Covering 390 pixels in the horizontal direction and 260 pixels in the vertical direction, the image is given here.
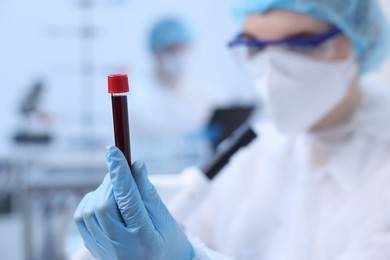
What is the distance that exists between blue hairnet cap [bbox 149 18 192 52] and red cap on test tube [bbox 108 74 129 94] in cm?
239

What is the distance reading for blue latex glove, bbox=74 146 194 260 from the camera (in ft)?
1.91

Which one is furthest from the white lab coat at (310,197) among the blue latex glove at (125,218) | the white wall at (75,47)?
the white wall at (75,47)

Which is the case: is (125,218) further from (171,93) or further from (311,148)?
(171,93)

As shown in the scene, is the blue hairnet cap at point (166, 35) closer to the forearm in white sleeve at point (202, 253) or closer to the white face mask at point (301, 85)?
the white face mask at point (301, 85)

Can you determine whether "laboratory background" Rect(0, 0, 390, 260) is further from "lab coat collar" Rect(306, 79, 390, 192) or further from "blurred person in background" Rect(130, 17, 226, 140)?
"lab coat collar" Rect(306, 79, 390, 192)

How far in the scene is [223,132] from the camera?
6.81 feet

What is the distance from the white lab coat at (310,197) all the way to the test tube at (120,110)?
45 cm

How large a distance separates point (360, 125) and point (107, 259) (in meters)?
0.58

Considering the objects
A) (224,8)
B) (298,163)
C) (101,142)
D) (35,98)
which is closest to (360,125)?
(298,163)

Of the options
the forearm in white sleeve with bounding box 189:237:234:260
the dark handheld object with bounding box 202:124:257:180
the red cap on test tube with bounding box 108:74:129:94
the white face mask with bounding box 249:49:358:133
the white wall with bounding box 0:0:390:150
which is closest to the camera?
the red cap on test tube with bounding box 108:74:129:94

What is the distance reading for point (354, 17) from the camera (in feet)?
3.29

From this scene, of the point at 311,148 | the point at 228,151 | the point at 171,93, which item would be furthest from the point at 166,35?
the point at 228,151

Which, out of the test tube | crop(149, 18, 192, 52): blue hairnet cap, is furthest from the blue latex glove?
crop(149, 18, 192, 52): blue hairnet cap

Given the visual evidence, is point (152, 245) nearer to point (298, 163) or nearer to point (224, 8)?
point (298, 163)
